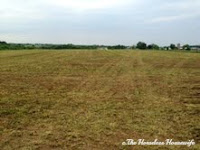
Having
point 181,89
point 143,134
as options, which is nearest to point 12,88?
point 181,89

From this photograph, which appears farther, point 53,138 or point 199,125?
point 199,125

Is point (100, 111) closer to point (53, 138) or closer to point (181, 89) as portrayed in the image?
point (53, 138)

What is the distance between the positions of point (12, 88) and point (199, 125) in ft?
24.7

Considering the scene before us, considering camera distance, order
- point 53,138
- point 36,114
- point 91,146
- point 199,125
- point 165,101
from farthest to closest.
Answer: point 165,101 → point 36,114 → point 199,125 → point 53,138 → point 91,146

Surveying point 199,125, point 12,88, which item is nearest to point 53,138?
point 199,125

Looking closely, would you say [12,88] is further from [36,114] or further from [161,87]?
[161,87]

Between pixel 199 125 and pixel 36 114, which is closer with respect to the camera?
pixel 199 125

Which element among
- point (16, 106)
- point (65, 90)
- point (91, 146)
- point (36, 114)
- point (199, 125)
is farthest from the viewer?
point (65, 90)

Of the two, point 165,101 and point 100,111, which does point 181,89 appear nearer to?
point 165,101

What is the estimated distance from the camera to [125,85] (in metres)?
12.9

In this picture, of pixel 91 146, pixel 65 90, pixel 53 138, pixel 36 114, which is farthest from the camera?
pixel 65 90

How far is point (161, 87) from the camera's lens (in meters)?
12.4

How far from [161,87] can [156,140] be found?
274 inches

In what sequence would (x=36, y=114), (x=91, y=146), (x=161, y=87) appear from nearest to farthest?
(x=91, y=146)
(x=36, y=114)
(x=161, y=87)
